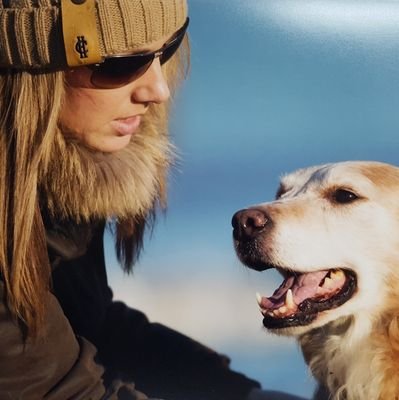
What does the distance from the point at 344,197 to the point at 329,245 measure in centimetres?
18

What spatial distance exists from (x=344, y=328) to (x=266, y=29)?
3.25 feet

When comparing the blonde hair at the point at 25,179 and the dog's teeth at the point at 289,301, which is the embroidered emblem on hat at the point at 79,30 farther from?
the dog's teeth at the point at 289,301

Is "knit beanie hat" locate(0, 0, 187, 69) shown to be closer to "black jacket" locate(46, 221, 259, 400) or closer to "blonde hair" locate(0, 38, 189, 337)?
"blonde hair" locate(0, 38, 189, 337)

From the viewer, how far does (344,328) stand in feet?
7.57

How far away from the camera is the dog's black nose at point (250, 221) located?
2.18 metres

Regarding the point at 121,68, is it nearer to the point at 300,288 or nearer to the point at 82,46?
the point at 82,46

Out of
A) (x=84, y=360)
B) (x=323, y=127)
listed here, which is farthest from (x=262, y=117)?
(x=84, y=360)

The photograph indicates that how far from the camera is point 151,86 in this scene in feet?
7.01

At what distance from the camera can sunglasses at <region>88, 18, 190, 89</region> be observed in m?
2.00

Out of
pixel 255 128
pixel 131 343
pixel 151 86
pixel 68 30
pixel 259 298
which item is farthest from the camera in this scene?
pixel 131 343

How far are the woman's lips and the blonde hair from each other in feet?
0.62

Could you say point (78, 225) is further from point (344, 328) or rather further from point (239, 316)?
point (344, 328)

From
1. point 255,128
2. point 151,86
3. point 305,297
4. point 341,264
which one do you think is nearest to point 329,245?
point 341,264

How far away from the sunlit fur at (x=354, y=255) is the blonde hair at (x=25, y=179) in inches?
25.9
